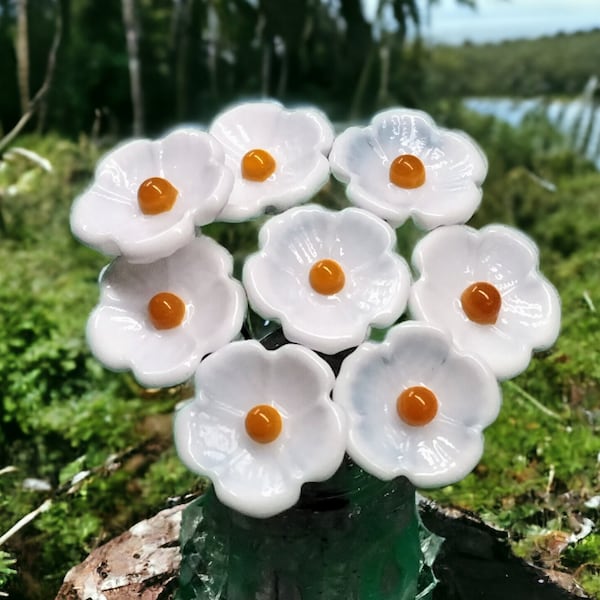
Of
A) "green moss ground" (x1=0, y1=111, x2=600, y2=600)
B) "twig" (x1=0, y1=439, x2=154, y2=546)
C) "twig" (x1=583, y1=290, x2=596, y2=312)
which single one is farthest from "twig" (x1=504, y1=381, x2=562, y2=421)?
"twig" (x1=0, y1=439, x2=154, y2=546)

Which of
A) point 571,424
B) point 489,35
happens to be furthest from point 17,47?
point 571,424

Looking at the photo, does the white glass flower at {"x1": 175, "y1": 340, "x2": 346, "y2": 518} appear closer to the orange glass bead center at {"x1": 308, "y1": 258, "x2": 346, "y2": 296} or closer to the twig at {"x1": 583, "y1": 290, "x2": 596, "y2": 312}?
the orange glass bead center at {"x1": 308, "y1": 258, "x2": 346, "y2": 296}

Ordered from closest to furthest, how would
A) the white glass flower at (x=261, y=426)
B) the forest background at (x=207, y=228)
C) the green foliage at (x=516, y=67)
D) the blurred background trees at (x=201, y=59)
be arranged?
the white glass flower at (x=261, y=426) < the forest background at (x=207, y=228) < the blurred background trees at (x=201, y=59) < the green foliage at (x=516, y=67)

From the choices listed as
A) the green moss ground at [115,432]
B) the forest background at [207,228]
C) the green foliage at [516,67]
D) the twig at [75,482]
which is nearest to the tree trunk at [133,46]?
the forest background at [207,228]

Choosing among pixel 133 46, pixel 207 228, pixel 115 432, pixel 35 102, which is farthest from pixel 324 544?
pixel 133 46

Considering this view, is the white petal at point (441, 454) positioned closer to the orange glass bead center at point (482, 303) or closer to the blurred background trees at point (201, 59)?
the orange glass bead center at point (482, 303)

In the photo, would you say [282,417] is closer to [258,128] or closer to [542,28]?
[258,128]

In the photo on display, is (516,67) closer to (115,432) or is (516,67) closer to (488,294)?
(115,432)
